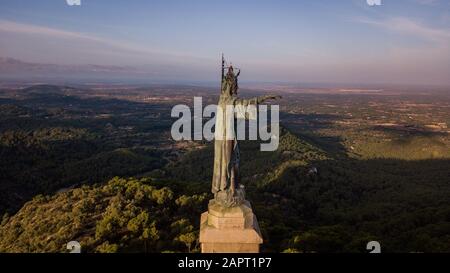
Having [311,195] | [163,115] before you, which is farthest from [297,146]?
[163,115]

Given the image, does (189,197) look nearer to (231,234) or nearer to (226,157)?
(231,234)

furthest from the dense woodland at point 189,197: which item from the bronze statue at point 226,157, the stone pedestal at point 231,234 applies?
the bronze statue at point 226,157

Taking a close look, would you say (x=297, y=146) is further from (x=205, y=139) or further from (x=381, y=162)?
(x=205, y=139)

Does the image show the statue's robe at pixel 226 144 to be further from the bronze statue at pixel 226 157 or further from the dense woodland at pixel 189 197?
the dense woodland at pixel 189 197

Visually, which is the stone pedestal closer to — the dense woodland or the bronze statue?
the bronze statue

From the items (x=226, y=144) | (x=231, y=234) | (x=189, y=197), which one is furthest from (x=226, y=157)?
(x=189, y=197)
